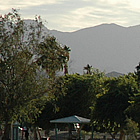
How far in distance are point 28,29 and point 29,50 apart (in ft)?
6.17

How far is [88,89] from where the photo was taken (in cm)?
5503

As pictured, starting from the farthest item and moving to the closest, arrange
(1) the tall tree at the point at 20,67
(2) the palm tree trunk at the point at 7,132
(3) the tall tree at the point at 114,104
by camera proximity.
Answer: (3) the tall tree at the point at 114,104, (2) the palm tree trunk at the point at 7,132, (1) the tall tree at the point at 20,67

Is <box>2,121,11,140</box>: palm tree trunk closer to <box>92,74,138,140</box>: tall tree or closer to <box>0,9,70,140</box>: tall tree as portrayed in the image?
<box>0,9,70,140</box>: tall tree

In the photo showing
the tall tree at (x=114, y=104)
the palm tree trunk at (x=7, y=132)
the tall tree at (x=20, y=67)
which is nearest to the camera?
the tall tree at (x=20, y=67)

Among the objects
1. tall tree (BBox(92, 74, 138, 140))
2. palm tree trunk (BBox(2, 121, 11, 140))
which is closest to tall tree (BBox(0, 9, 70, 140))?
palm tree trunk (BBox(2, 121, 11, 140))

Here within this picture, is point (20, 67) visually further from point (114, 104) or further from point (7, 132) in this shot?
point (114, 104)

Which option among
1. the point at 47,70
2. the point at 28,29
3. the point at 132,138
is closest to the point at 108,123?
the point at 132,138

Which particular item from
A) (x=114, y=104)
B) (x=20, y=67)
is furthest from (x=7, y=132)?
(x=114, y=104)

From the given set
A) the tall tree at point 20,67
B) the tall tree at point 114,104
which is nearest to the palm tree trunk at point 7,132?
the tall tree at point 20,67

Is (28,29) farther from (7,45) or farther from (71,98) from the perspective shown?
(71,98)

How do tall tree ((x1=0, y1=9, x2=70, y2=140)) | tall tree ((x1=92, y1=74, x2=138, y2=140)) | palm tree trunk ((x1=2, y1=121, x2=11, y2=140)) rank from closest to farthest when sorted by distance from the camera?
tall tree ((x1=0, y1=9, x2=70, y2=140))
palm tree trunk ((x1=2, y1=121, x2=11, y2=140))
tall tree ((x1=92, y1=74, x2=138, y2=140))

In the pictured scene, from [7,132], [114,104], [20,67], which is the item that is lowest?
[7,132]

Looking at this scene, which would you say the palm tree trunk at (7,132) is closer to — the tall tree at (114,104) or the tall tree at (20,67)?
the tall tree at (20,67)

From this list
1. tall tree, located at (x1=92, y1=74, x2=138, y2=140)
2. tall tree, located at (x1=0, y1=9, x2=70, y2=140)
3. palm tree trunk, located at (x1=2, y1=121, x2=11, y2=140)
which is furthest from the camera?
tall tree, located at (x1=92, y1=74, x2=138, y2=140)
